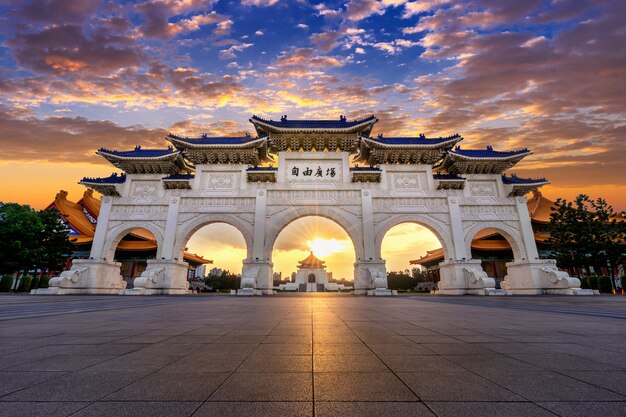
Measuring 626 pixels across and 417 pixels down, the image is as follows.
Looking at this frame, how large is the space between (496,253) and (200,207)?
913 inches

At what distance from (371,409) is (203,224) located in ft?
59.5

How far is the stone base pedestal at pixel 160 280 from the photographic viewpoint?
1578cm

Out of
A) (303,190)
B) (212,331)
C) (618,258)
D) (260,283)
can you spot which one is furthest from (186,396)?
(618,258)

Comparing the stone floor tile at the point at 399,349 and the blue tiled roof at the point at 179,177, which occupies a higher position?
the blue tiled roof at the point at 179,177

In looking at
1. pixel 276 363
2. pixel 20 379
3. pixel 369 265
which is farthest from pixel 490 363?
pixel 369 265

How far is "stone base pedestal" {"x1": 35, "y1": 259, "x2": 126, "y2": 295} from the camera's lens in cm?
1541

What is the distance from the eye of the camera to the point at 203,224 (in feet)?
58.9

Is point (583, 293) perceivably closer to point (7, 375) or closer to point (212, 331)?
point (212, 331)

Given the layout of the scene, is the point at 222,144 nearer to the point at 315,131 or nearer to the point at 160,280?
the point at 315,131

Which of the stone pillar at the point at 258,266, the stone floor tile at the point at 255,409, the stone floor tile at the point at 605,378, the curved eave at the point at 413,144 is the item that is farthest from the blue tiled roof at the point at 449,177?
the stone floor tile at the point at 255,409

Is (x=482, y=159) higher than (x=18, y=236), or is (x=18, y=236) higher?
(x=482, y=159)

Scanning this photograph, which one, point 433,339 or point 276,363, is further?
point 433,339

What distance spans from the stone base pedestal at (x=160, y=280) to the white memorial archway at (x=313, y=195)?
0.08m

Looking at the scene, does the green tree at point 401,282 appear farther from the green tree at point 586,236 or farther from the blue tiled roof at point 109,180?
the blue tiled roof at point 109,180
